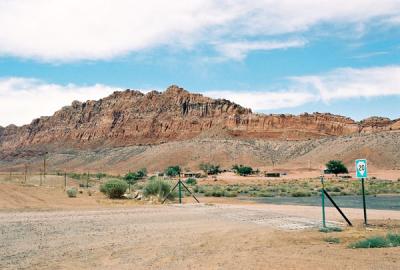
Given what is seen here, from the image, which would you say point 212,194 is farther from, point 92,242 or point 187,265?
point 187,265

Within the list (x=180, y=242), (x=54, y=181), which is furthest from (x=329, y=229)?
(x=54, y=181)

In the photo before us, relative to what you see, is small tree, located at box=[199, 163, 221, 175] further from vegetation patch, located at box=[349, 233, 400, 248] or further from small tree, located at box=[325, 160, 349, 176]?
vegetation patch, located at box=[349, 233, 400, 248]

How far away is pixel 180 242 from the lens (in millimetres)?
15086

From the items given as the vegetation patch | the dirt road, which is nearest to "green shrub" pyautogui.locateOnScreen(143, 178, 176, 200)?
the dirt road

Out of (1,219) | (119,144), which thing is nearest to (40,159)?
(119,144)

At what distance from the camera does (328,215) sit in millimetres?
23703

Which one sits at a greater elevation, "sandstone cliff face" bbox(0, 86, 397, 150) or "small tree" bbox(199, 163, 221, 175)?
"sandstone cliff face" bbox(0, 86, 397, 150)

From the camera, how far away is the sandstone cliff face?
150625 millimetres

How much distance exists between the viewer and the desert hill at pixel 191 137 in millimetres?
117875

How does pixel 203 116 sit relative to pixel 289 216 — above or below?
above

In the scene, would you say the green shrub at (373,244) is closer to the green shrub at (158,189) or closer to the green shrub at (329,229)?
the green shrub at (329,229)

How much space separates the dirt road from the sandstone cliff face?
410 feet

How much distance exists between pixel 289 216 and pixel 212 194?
2220cm

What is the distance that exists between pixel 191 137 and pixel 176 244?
14037 cm
